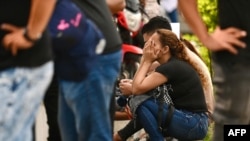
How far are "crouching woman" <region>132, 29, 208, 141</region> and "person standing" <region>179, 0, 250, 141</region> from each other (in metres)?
2.11

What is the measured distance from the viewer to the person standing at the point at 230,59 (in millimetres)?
3885

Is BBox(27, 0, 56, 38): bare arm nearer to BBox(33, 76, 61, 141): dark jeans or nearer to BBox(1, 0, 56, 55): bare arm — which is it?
BBox(1, 0, 56, 55): bare arm

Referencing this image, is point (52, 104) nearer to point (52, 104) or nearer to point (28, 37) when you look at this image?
point (52, 104)

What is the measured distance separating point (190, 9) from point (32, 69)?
975 millimetres

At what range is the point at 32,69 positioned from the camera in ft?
11.3

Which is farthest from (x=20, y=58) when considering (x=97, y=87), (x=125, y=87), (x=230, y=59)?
(x=125, y=87)

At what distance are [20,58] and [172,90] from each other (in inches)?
115

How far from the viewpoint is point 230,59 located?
3.93m

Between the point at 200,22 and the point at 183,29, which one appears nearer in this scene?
the point at 200,22

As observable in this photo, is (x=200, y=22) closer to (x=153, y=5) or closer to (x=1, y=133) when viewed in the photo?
(x=1, y=133)

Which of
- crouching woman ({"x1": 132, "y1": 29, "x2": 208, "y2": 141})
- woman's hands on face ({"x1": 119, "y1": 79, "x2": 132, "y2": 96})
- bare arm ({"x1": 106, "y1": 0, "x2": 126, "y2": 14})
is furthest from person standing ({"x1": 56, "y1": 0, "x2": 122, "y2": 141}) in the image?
woman's hands on face ({"x1": 119, "y1": 79, "x2": 132, "y2": 96})

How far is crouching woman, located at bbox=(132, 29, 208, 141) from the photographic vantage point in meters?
6.12

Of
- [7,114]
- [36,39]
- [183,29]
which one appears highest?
[36,39]

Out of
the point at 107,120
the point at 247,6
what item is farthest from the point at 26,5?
the point at 247,6
